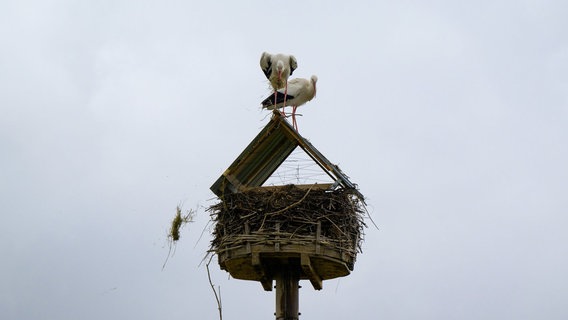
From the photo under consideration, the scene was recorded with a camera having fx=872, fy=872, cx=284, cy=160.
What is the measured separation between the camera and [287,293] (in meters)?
9.53

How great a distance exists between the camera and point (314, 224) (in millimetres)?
9305

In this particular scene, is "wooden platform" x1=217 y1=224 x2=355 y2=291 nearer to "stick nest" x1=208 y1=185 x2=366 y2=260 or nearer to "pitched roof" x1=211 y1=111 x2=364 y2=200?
"stick nest" x1=208 y1=185 x2=366 y2=260

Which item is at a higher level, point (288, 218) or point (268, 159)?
point (268, 159)

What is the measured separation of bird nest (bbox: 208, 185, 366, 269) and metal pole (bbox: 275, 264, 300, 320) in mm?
579

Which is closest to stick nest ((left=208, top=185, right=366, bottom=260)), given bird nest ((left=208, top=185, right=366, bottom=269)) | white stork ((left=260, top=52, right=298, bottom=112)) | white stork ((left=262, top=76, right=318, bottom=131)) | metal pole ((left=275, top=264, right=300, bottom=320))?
bird nest ((left=208, top=185, right=366, bottom=269))

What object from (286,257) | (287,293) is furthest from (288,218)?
(287,293)

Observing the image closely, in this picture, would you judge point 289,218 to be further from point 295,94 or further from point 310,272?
point 295,94

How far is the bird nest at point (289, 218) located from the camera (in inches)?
365

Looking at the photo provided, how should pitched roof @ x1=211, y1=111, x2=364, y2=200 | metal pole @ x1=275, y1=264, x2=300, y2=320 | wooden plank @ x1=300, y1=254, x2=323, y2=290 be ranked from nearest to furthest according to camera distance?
wooden plank @ x1=300, y1=254, x2=323, y2=290
metal pole @ x1=275, y1=264, x2=300, y2=320
pitched roof @ x1=211, y1=111, x2=364, y2=200

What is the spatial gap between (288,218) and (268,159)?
1284 mm

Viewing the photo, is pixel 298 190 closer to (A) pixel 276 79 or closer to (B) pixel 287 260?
(B) pixel 287 260

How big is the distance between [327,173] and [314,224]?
0.92 m

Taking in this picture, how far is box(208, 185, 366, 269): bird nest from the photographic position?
9273 millimetres

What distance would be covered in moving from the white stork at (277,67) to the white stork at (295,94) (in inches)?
32.8
